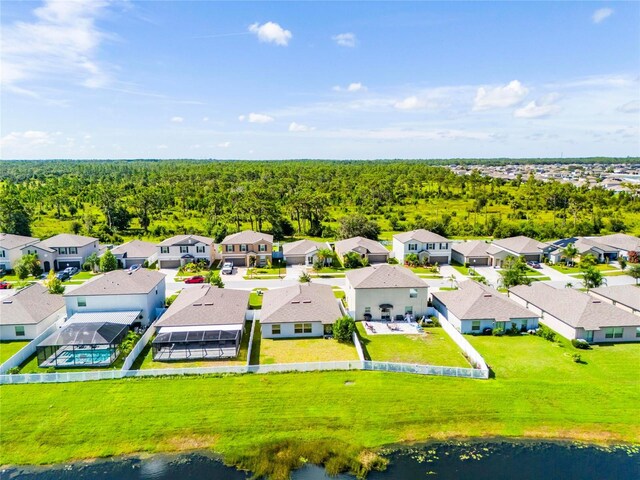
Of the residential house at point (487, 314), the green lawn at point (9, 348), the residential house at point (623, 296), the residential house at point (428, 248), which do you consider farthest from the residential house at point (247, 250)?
the residential house at point (623, 296)

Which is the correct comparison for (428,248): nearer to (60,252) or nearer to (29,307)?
(29,307)

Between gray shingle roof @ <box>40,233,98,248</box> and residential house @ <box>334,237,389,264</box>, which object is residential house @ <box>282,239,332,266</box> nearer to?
residential house @ <box>334,237,389,264</box>

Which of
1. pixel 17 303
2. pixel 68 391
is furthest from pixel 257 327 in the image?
pixel 17 303

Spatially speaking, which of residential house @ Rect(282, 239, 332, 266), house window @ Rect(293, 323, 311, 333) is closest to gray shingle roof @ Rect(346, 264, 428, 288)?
house window @ Rect(293, 323, 311, 333)

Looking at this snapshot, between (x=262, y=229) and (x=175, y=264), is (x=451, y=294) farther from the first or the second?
(x=262, y=229)

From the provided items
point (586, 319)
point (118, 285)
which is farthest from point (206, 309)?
point (586, 319)
